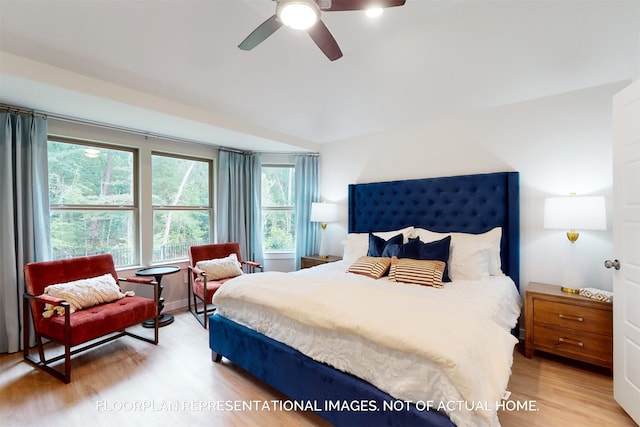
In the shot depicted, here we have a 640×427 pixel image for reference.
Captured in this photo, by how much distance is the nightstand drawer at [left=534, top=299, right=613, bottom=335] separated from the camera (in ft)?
7.34

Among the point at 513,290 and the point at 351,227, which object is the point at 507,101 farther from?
the point at 351,227

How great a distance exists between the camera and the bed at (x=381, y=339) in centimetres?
133

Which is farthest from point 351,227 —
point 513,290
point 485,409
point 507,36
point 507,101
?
point 485,409

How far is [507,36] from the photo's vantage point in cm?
244

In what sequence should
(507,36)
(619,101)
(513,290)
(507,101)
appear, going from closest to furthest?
(619,101), (507,36), (513,290), (507,101)

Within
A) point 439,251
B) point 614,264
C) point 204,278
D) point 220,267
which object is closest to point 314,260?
point 220,267

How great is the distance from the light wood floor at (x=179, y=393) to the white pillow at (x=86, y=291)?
1.64 feet

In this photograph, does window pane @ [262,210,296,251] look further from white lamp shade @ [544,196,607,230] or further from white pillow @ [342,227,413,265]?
white lamp shade @ [544,196,607,230]

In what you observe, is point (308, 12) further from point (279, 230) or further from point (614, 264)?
point (279, 230)

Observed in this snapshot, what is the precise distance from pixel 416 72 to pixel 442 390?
9.57 feet

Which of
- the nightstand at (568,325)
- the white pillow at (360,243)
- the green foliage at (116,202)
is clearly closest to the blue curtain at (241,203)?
the green foliage at (116,202)

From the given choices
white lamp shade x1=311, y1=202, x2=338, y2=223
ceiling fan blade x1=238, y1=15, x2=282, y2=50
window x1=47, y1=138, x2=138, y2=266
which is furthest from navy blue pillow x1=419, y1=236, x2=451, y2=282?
window x1=47, y1=138, x2=138, y2=266

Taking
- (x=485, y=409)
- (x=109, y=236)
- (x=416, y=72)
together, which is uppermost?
(x=416, y=72)

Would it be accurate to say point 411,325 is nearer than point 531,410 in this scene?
Yes
